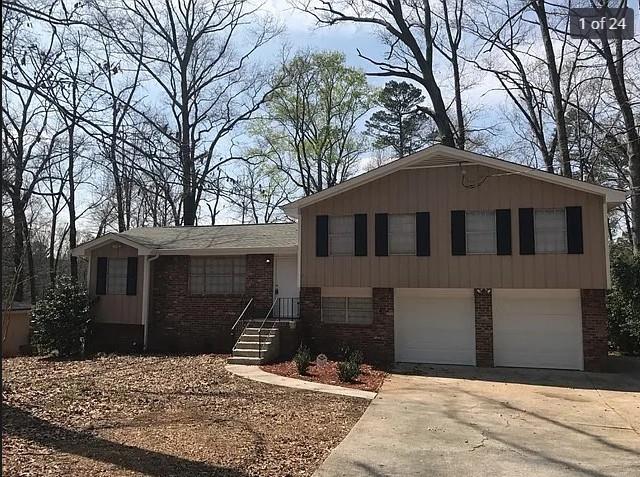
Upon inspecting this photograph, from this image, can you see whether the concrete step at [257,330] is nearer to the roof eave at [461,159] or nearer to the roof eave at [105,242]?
the roof eave at [461,159]

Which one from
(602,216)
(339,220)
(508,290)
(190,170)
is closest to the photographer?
(190,170)

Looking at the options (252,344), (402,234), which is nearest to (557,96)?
(402,234)

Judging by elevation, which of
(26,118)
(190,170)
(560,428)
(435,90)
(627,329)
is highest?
(435,90)

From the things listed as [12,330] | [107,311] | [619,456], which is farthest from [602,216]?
[12,330]

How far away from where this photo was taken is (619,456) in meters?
6.53

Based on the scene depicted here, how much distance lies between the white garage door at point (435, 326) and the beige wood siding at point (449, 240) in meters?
0.67

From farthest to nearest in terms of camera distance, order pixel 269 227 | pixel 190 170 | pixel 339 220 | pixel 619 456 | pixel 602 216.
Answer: pixel 269 227 < pixel 339 220 < pixel 602 216 < pixel 190 170 < pixel 619 456

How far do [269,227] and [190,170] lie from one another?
36.8 ft

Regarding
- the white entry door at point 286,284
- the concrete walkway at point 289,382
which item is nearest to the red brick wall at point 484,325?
the concrete walkway at point 289,382

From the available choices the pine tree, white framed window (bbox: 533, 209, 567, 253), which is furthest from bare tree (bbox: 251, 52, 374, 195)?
white framed window (bbox: 533, 209, 567, 253)

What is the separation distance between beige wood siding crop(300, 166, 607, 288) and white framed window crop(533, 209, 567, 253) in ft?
0.57

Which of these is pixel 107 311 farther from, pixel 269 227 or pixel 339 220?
pixel 339 220

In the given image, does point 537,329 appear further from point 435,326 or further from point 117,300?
point 117,300

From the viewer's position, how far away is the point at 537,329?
13562 mm
